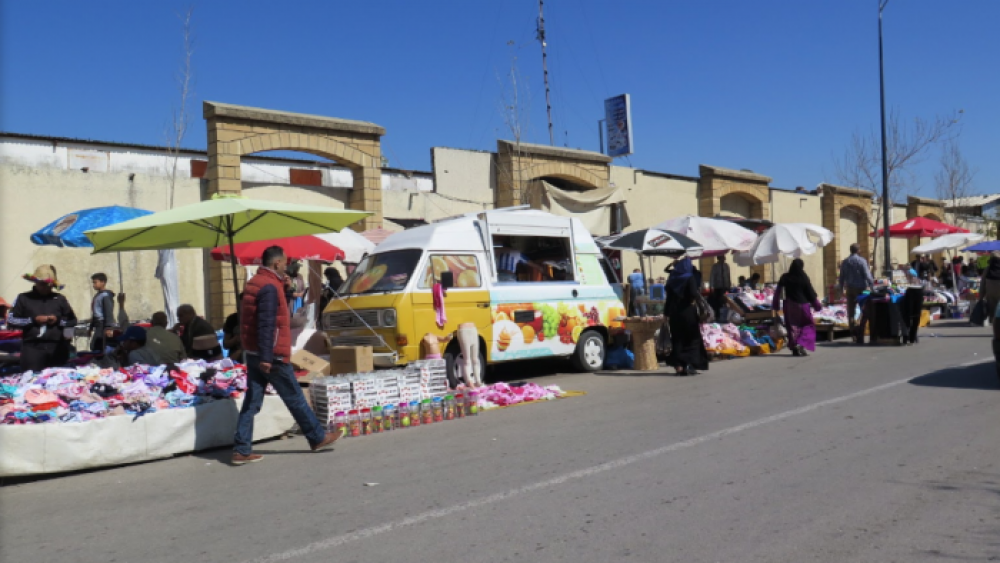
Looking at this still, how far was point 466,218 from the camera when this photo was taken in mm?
11836

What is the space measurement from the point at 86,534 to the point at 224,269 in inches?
472

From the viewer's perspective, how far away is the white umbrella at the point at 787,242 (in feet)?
58.7

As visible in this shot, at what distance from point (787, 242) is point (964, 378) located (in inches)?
311

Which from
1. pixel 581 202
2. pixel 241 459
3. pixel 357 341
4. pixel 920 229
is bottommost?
pixel 241 459

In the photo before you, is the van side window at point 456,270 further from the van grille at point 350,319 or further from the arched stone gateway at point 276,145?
the arched stone gateway at point 276,145

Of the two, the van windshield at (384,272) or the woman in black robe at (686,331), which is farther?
the woman in black robe at (686,331)

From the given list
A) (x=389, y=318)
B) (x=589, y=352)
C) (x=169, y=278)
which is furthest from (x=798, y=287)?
(x=169, y=278)

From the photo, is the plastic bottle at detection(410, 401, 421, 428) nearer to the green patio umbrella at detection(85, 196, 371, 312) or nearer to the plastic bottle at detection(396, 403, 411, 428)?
the plastic bottle at detection(396, 403, 411, 428)

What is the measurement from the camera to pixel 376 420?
8.46m

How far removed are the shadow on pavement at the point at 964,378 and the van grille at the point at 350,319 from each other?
22.6ft

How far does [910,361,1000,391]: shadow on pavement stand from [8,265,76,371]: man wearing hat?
10334 millimetres

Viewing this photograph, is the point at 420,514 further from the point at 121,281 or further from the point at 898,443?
the point at 121,281

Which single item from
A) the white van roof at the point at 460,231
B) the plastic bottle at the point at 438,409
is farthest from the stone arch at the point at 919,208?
the plastic bottle at the point at 438,409

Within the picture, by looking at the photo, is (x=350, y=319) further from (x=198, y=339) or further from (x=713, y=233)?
(x=713, y=233)
